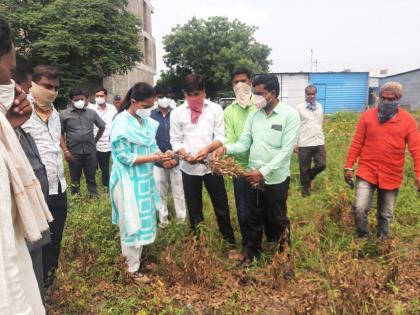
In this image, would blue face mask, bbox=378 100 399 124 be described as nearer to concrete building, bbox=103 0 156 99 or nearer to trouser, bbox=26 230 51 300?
trouser, bbox=26 230 51 300

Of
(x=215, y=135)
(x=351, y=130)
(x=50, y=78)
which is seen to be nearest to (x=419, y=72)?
(x=351, y=130)

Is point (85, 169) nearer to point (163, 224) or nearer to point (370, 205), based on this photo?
point (163, 224)

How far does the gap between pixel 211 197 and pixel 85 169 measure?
2708 mm

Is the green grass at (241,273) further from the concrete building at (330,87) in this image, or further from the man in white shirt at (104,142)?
the concrete building at (330,87)

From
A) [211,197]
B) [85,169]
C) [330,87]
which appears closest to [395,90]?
[211,197]

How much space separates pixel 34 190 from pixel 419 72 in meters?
26.0

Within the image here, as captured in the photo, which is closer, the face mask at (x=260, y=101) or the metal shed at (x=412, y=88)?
the face mask at (x=260, y=101)

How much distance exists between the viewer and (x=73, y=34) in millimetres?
15641

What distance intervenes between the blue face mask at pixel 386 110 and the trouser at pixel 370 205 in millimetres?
670

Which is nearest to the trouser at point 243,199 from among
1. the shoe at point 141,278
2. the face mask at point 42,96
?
the shoe at point 141,278

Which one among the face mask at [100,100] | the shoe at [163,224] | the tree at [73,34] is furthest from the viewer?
the tree at [73,34]

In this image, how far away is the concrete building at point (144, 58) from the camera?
85.3 feet

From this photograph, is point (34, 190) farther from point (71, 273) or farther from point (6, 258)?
point (71, 273)

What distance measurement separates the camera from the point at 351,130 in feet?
39.6
